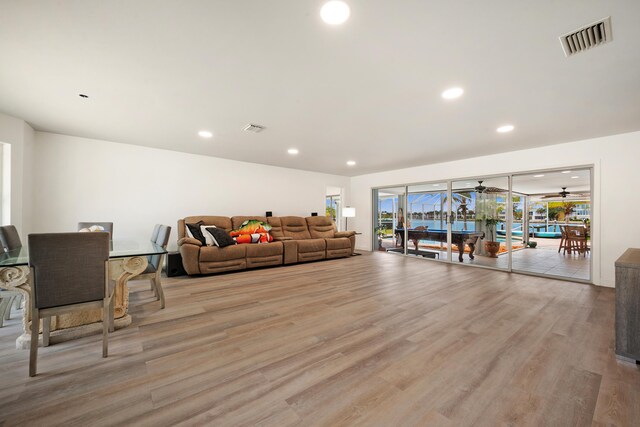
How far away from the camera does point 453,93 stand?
2.51 meters

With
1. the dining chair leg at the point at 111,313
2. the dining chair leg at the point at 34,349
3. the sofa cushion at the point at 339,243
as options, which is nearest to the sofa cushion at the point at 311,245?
the sofa cushion at the point at 339,243

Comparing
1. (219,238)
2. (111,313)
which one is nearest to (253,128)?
(219,238)

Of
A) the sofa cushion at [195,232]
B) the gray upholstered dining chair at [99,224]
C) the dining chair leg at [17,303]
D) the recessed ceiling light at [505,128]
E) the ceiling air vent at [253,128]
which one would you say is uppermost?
the ceiling air vent at [253,128]

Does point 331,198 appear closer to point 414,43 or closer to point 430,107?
point 430,107

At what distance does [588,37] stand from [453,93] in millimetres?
950

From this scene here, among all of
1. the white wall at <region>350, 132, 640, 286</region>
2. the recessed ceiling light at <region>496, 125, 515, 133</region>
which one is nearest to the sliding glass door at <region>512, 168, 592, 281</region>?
the white wall at <region>350, 132, 640, 286</region>

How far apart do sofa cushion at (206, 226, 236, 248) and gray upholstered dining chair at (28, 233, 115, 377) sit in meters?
2.57

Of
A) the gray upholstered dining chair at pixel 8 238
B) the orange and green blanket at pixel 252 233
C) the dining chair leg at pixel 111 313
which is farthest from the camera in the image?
the orange and green blanket at pixel 252 233

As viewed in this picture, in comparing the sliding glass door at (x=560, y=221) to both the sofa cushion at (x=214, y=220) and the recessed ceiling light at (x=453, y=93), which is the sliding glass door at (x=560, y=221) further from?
the sofa cushion at (x=214, y=220)

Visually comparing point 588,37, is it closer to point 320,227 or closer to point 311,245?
point 311,245

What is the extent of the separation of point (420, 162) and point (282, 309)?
4700 millimetres

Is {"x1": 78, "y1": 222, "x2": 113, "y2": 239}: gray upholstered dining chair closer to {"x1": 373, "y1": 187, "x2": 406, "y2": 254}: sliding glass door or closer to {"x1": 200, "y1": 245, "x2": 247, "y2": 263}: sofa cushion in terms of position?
{"x1": 200, "y1": 245, "x2": 247, "y2": 263}: sofa cushion

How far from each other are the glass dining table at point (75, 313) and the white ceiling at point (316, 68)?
1.65m

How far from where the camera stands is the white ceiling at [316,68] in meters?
1.55
